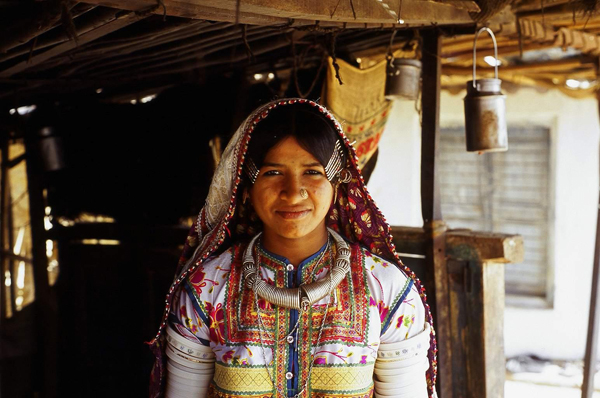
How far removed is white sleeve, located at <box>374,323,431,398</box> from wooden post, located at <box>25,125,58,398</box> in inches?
134

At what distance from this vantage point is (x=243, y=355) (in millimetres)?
2062

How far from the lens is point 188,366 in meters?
2.15

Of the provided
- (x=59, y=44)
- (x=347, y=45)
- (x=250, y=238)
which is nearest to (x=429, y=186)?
(x=347, y=45)

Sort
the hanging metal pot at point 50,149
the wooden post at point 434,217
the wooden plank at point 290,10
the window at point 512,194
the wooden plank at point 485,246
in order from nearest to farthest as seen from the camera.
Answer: the wooden plank at point 290,10
the wooden plank at point 485,246
the wooden post at point 434,217
the hanging metal pot at point 50,149
the window at point 512,194

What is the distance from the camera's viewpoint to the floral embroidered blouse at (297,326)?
2053 millimetres

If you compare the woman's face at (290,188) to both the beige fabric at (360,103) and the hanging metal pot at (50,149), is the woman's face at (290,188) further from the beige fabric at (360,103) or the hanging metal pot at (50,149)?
the hanging metal pot at (50,149)

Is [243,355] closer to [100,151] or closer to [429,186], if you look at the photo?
[429,186]

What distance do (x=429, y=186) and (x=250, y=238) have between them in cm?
127

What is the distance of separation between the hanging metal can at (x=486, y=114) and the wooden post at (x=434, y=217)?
205 millimetres

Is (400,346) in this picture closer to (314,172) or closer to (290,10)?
(314,172)

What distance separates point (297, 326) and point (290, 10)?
39.9 inches

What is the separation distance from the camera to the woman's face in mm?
2062

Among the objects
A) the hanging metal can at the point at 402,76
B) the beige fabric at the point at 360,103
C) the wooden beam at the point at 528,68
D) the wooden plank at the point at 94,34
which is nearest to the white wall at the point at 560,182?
the wooden beam at the point at 528,68

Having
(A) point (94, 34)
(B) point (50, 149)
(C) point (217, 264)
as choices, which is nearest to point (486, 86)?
(C) point (217, 264)
